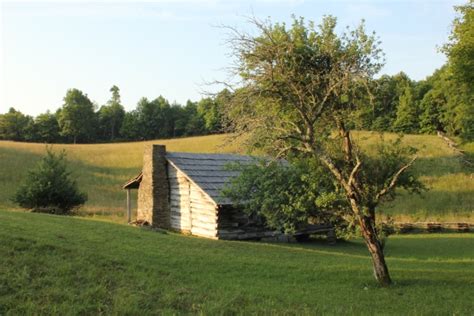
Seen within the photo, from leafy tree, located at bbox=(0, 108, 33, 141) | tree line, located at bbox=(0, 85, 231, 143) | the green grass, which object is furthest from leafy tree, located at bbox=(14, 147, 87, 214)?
leafy tree, located at bbox=(0, 108, 33, 141)

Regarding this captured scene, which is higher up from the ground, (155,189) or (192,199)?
(155,189)

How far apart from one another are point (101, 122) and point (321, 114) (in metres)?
96.3

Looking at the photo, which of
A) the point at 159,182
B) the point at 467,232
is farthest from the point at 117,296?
the point at 467,232

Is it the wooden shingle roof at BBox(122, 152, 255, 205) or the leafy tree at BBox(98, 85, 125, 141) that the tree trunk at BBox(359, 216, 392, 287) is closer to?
the wooden shingle roof at BBox(122, 152, 255, 205)

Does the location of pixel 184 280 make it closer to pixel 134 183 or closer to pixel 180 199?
pixel 180 199

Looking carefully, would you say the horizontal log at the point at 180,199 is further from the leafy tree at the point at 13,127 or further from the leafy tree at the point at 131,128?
the leafy tree at the point at 13,127

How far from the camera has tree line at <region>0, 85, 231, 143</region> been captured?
95688 millimetres

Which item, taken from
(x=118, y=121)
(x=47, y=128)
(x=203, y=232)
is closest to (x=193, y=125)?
(x=118, y=121)

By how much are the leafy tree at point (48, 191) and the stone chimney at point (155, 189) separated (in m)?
5.19

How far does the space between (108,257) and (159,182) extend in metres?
15.0

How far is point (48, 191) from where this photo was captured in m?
29.2

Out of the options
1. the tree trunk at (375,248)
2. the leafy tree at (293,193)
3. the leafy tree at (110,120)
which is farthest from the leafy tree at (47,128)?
the tree trunk at (375,248)

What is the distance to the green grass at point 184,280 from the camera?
31.3ft

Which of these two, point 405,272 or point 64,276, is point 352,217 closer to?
point 405,272
